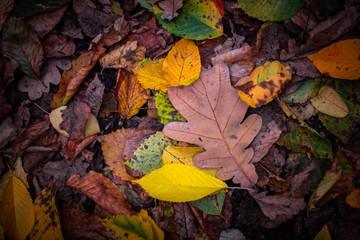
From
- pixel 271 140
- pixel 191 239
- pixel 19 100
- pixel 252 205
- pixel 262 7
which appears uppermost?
pixel 262 7

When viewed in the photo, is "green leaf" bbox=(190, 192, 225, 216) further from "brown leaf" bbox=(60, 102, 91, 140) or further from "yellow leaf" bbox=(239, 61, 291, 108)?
"brown leaf" bbox=(60, 102, 91, 140)

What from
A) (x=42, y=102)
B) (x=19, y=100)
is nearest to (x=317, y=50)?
(x=42, y=102)

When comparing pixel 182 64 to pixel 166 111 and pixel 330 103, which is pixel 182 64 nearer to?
pixel 166 111

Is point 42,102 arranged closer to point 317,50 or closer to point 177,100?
point 177,100

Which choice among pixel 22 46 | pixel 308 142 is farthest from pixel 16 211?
pixel 308 142

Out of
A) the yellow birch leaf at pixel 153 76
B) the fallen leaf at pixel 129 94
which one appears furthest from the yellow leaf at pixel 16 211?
the yellow birch leaf at pixel 153 76

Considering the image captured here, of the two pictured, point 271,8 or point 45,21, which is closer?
point 271,8
